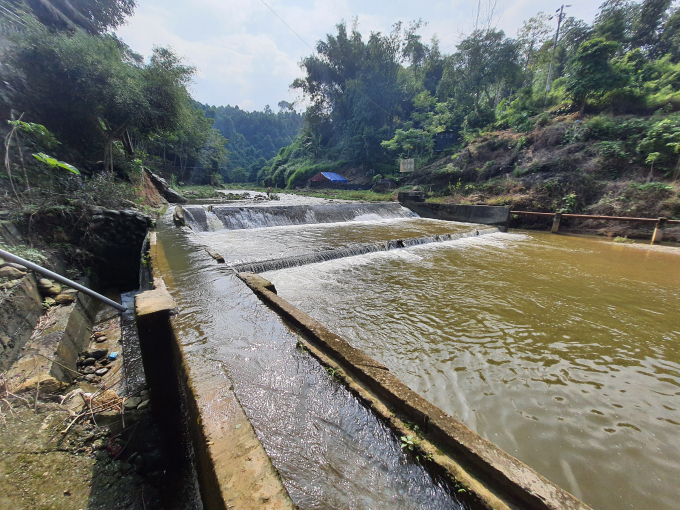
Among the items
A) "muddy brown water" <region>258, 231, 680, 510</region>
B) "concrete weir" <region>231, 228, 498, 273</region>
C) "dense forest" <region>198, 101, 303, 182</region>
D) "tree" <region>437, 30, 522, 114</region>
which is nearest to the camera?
"muddy brown water" <region>258, 231, 680, 510</region>

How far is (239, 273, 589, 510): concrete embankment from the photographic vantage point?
1244 mm

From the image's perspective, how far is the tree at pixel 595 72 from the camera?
14906 millimetres

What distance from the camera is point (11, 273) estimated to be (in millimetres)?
3164

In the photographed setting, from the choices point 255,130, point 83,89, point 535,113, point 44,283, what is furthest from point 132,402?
point 255,130

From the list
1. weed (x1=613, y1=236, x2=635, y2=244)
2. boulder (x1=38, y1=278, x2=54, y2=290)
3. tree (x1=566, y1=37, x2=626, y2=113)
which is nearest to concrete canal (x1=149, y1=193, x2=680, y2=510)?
boulder (x1=38, y1=278, x2=54, y2=290)

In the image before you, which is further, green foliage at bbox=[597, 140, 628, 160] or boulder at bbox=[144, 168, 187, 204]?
boulder at bbox=[144, 168, 187, 204]

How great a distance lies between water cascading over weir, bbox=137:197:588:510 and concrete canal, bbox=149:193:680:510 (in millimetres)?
11

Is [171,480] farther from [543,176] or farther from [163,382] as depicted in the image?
[543,176]

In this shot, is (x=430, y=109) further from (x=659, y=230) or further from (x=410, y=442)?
(x=410, y=442)

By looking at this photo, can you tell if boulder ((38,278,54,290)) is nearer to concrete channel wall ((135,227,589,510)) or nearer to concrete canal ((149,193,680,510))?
concrete canal ((149,193,680,510))

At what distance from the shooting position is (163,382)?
229 cm

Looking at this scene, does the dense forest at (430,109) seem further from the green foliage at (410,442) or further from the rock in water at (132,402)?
the green foliage at (410,442)

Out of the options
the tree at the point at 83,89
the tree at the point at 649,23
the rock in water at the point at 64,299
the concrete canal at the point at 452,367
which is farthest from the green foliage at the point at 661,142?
the tree at the point at 83,89

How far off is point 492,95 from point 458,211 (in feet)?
82.6
